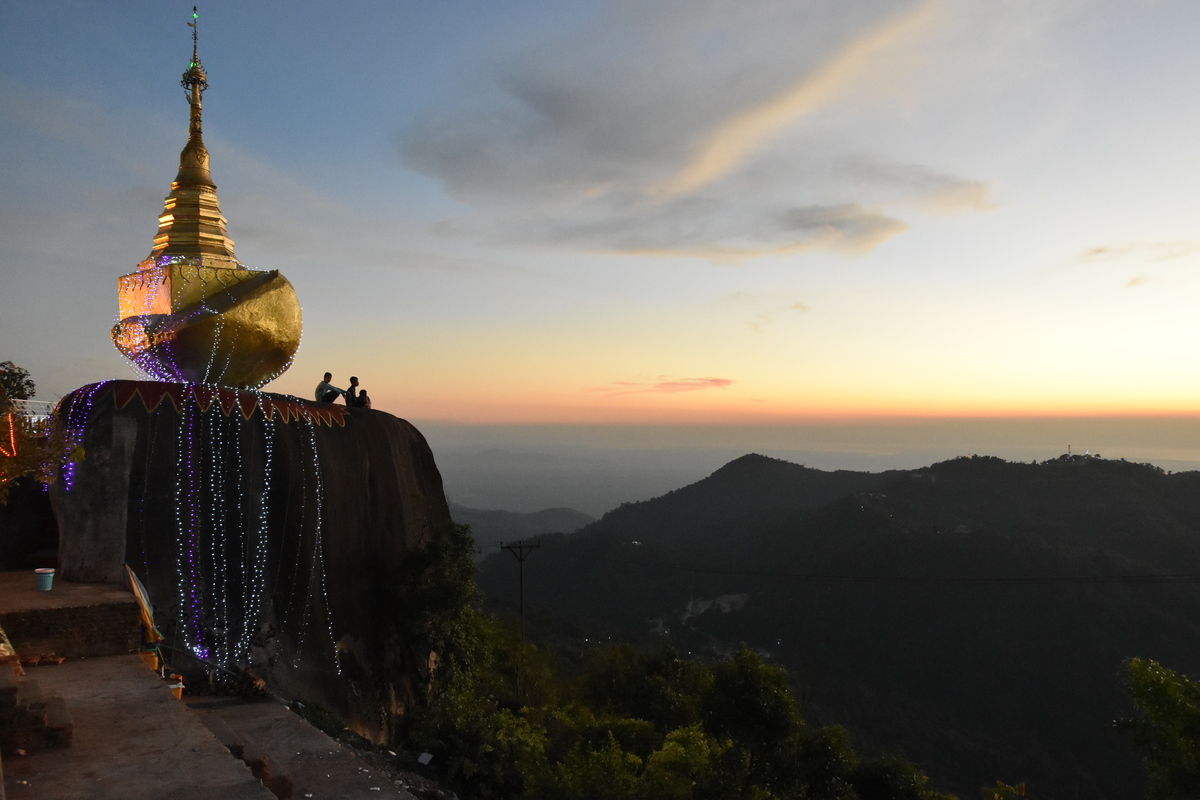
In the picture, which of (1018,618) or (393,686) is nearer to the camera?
(393,686)

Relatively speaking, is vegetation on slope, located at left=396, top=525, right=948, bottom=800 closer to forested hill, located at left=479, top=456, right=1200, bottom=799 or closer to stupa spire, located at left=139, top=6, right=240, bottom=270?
stupa spire, located at left=139, top=6, right=240, bottom=270

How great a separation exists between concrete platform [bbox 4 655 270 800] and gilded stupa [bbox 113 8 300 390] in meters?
6.46

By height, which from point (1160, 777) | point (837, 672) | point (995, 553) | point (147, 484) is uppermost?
point (147, 484)

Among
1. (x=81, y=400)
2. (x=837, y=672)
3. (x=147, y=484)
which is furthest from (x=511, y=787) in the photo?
(x=837, y=672)

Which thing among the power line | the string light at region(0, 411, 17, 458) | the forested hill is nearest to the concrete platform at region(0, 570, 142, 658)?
the string light at region(0, 411, 17, 458)

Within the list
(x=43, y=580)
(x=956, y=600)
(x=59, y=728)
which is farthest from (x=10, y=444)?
(x=956, y=600)

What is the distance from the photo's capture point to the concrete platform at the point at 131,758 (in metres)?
5.18

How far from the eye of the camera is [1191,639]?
4500 cm

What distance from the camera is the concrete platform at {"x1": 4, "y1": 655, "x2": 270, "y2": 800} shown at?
5184mm

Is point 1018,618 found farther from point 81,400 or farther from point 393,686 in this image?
point 81,400

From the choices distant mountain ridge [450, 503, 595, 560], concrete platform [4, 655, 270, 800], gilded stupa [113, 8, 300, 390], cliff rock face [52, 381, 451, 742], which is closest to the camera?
concrete platform [4, 655, 270, 800]

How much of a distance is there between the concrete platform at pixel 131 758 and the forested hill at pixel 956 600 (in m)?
33.7

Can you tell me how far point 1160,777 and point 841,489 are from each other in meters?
90.4

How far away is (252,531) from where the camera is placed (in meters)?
11.8
